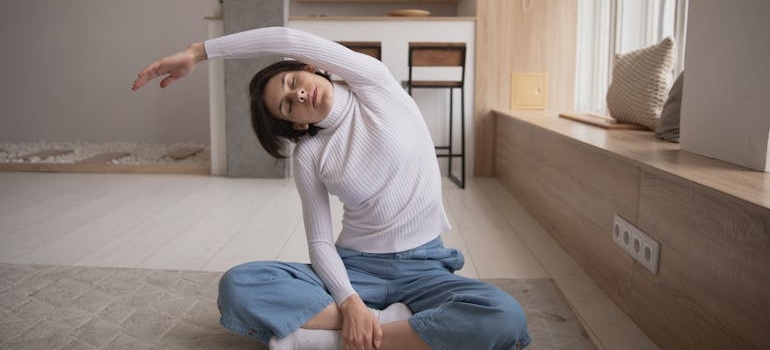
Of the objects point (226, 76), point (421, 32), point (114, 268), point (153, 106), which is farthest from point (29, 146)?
point (114, 268)

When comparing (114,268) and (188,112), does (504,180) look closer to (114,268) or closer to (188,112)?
(114,268)

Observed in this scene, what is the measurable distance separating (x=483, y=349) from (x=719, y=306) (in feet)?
1.61

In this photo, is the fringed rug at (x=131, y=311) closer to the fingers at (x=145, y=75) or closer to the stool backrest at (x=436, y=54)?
the fingers at (x=145, y=75)

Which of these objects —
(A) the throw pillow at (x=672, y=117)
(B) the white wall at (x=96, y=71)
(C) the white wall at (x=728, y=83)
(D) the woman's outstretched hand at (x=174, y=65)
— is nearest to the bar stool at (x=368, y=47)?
(A) the throw pillow at (x=672, y=117)

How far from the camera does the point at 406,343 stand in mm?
1418

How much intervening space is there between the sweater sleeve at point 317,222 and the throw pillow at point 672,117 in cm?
133

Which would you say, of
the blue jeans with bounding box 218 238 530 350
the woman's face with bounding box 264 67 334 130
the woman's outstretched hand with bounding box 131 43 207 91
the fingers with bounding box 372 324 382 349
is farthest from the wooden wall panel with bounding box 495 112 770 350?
the woman's outstretched hand with bounding box 131 43 207 91

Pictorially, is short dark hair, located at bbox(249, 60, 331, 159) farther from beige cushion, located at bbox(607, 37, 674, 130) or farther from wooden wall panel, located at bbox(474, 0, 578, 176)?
wooden wall panel, located at bbox(474, 0, 578, 176)

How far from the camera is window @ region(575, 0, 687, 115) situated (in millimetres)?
2975

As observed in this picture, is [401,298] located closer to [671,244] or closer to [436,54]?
[671,244]

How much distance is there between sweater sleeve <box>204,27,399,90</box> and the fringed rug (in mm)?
732

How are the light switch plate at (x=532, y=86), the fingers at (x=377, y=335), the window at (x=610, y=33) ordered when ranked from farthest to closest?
the light switch plate at (x=532, y=86) < the window at (x=610, y=33) < the fingers at (x=377, y=335)

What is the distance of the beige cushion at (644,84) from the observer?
2.58 metres

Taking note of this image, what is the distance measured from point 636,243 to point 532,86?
2674 mm
